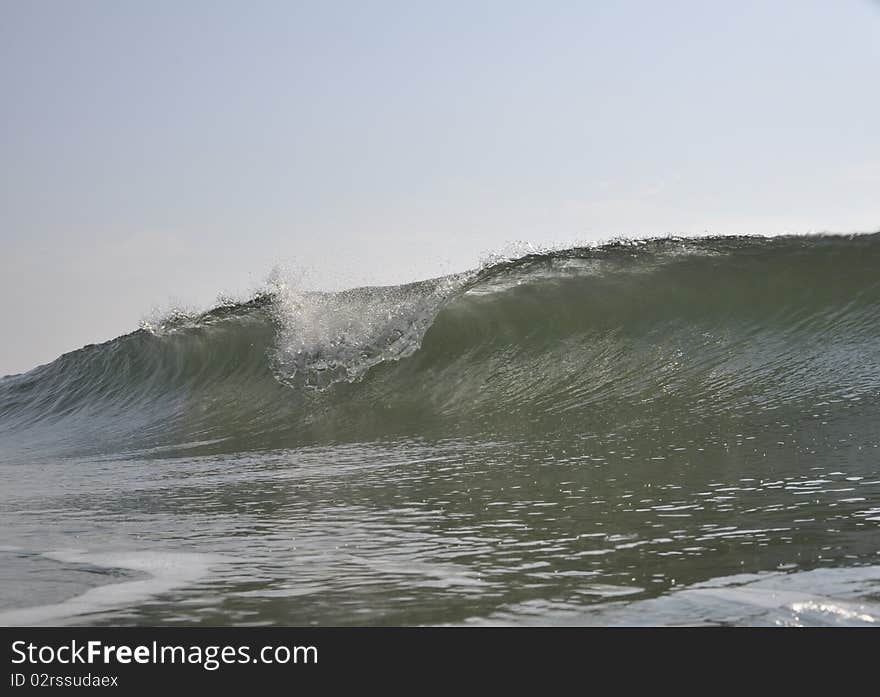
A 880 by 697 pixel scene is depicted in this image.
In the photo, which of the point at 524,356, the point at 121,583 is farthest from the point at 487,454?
the point at 524,356

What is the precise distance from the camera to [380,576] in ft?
8.79

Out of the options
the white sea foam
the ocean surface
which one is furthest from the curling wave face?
the white sea foam

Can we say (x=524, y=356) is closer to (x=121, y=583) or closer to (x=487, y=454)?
(x=487, y=454)

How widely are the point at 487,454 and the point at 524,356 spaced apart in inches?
160

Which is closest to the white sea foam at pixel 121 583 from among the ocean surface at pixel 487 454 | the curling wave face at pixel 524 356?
the ocean surface at pixel 487 454

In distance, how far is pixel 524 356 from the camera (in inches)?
376

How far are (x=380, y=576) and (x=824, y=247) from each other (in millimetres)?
9342

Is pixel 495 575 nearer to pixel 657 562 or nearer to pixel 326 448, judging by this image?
pixel 657 562

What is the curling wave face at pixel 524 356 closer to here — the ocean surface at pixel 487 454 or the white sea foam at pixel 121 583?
the ocean surface at pixel 487 454

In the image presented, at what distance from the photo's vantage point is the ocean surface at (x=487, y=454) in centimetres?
247

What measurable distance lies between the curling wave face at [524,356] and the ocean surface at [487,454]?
40 mm

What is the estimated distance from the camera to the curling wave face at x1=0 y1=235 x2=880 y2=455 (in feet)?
23.7
